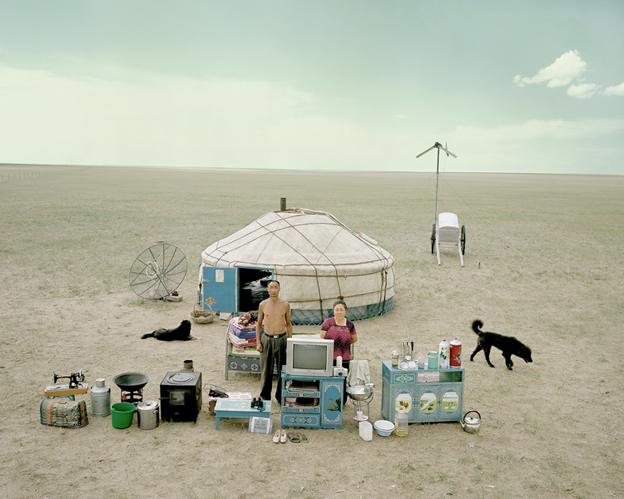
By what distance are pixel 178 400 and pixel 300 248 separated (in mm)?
5361

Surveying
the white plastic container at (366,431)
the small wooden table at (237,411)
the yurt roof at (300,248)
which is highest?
the yurt roof at (300,248)

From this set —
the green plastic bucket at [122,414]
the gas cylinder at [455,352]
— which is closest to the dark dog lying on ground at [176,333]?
the green plastic bucket at [122,414]

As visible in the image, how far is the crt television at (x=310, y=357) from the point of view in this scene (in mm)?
6906

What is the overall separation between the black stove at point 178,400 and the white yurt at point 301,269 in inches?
176

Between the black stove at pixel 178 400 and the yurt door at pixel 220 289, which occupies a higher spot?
the yurt door at pixel 220 289

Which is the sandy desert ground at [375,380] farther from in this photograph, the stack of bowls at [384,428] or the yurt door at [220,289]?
the yurt door at [220,289]

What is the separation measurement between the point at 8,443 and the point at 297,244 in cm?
675

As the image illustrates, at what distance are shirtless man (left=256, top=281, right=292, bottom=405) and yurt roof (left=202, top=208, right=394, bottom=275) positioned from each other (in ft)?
12.8

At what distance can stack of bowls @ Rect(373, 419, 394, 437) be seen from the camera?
22.5ft

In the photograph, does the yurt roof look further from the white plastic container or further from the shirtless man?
Answer: the white plastic container

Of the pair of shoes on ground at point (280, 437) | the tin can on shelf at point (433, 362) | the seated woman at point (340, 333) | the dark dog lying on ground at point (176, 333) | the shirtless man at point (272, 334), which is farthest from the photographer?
the dark dog lying on ground at point (176, 333)

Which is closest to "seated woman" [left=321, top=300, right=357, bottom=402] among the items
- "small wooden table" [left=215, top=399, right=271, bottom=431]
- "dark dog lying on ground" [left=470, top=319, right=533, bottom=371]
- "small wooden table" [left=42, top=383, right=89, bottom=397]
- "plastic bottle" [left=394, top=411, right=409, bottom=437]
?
"plastic bottle" [left=394, top=411, right=409, bottom=437]

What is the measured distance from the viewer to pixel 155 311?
1256 cm

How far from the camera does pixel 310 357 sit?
697cm
